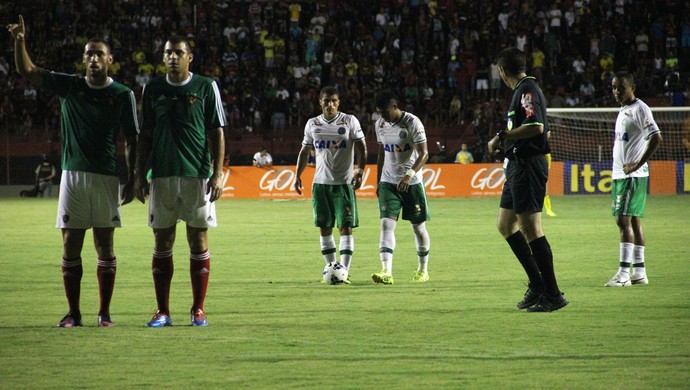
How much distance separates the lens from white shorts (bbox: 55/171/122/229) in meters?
8.19

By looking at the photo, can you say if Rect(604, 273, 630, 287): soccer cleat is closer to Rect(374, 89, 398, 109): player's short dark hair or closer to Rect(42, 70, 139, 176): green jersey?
Rect(374, 89, 398, 109): player's short dark hair

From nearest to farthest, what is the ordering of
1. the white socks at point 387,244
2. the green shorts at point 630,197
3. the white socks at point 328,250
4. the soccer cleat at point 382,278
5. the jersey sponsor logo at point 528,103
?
the jersey sponsor logo at point 528,103, the green shorts at point 630,197, the soccer cleat at point 382,278, the white socks at point 387,244, the white socks at point 328,250

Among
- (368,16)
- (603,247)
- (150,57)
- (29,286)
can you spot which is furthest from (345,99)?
(29,286)

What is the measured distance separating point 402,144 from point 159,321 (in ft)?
15.4

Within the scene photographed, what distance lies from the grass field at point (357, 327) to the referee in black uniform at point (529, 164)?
28 cm

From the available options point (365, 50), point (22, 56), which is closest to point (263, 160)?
point (365, 50)

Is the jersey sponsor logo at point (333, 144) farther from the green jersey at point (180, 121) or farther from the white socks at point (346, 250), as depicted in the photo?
the green jersey at point (180, 121)

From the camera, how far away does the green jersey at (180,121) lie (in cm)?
823

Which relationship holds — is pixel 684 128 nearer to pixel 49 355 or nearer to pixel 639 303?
pixel 639 303

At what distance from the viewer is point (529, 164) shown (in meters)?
9.22

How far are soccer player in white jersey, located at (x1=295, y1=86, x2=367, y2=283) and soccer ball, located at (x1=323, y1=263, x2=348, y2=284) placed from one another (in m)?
0.36

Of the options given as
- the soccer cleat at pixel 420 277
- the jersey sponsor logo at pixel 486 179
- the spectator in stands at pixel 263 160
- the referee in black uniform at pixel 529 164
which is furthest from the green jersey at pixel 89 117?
the jersey sponsor logo at pixel 486 179

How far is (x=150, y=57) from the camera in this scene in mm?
39625

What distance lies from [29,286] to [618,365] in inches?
272
